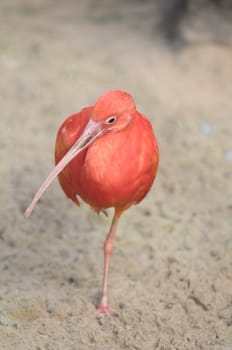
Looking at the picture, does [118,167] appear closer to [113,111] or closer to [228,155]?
[113,111]

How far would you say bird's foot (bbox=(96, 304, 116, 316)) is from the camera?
350 cm

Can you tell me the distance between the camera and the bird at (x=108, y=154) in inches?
121

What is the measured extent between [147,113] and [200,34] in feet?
3.27

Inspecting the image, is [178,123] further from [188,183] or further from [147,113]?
[188,183]

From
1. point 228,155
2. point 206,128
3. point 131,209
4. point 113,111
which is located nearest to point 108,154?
point 113,111

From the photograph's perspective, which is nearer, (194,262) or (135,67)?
(194,262)

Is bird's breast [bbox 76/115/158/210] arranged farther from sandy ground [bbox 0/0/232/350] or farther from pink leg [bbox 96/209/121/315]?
sandy ground [bbox 0/0/232/350]

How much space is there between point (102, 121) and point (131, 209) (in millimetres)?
1367

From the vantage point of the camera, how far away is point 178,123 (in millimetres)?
5180

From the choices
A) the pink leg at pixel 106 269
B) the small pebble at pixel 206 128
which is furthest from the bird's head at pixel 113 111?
the small pebble at pixel 206 128

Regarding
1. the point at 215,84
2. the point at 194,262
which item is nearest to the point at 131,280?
the point at 194,262

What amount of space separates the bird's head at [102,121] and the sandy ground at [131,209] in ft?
2.41

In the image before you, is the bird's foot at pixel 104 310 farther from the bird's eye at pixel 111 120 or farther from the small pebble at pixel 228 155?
the small pebble at pixel 228 155

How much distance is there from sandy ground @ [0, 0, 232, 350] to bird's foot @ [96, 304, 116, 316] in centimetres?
3
